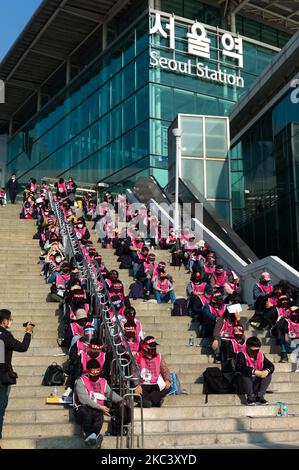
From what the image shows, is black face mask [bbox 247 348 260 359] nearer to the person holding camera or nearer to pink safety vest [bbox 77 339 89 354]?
pink safety vest [bbox 77 339 89 354]

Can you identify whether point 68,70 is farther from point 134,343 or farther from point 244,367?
point 244,367

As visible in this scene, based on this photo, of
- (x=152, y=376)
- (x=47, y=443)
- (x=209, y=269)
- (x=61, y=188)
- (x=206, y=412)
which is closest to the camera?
(x=47, y=443)

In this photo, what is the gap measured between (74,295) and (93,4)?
1030 inches

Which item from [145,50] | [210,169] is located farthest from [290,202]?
[145,50]

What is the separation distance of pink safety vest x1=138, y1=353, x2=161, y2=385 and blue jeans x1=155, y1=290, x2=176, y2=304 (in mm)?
4213

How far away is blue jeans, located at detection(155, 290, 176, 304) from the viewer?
1320 cm

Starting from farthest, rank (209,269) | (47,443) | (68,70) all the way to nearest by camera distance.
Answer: (68,70) < (209,269) < (47,443)

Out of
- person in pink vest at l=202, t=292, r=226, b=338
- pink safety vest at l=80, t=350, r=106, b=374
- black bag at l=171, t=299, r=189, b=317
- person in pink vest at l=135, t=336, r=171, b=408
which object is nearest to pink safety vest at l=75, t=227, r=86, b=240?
black bag at l=171, t=299, r=189, b=317

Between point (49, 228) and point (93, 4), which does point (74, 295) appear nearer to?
point (49, 228)

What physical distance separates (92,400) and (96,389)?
0.94ft

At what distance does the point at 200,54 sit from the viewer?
31672 mm

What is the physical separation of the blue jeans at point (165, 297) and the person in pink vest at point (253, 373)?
3927mm

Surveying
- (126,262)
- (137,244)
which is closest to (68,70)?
(137,244)

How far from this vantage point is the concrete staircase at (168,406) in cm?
757
